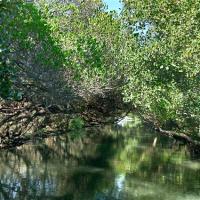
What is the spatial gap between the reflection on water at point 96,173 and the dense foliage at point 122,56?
10.5 feet

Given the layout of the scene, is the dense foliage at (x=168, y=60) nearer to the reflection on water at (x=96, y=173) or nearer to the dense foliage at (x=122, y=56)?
the dense foliage at (x=122, y=56)

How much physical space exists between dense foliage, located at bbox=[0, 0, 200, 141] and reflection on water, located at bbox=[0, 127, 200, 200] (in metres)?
3.20

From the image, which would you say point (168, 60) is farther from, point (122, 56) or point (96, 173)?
point (96, 173)

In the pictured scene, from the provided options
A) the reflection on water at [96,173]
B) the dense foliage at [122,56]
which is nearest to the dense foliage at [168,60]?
the dense foliage at [122,56]

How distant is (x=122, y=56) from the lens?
24.8m

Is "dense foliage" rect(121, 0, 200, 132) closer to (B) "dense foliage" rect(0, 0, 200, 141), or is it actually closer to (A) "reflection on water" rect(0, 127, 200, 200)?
(B) "dense foliage" rect(0, 0, 200, 141)

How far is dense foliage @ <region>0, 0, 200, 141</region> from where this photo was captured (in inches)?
719

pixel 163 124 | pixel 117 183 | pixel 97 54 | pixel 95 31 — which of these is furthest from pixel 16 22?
pixel 163 124

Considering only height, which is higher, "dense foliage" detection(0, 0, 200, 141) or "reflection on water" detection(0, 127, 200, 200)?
"dense foliage" detection(0, 0, 200, 141)

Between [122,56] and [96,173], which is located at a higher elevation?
[122,56]

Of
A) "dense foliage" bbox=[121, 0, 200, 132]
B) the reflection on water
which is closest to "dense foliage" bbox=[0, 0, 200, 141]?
"dense foliage" bbox=[121, 0, 200, 132]

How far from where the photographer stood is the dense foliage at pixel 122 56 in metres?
18.3

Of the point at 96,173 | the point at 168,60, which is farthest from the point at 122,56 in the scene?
the point at 96,173

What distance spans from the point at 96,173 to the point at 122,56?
20.9 ft
